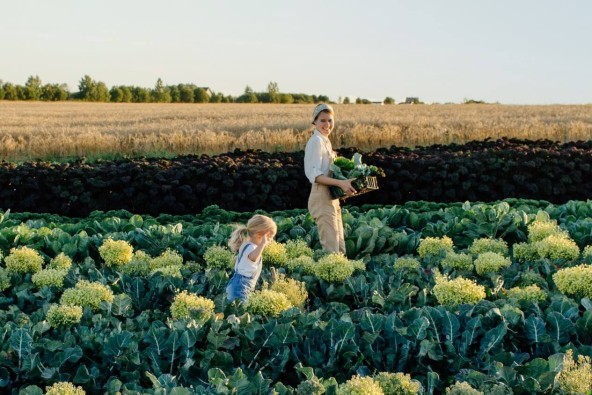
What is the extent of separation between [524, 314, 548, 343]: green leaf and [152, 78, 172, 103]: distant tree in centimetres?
6445

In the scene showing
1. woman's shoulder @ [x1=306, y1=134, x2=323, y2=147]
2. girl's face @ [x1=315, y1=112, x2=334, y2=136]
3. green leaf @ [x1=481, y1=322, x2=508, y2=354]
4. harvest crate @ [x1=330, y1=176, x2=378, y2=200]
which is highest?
girl's face @ [x1=315, y1=112, x2=334, y2=136]

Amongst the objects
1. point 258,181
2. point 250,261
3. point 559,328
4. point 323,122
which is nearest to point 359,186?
point 323,122

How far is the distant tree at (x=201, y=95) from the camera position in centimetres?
6900

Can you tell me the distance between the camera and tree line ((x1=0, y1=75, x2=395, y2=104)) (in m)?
63.9

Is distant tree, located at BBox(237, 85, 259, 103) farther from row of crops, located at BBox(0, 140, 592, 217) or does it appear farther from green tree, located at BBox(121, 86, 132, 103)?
row of crops, located at BBox(0, 140, 592, 217)

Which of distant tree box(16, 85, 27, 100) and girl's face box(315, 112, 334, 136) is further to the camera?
distant tree box(16, 85, 27, 100)

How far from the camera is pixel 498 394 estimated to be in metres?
3.26

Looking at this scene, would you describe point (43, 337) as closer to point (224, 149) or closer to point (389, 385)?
point (389, 385)

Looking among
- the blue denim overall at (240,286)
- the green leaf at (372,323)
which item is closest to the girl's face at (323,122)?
the blue denim overall at (240,286)

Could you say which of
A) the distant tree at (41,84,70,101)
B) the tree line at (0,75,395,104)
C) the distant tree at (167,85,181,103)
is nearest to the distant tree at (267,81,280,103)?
the tree line at (0,75,395,104)

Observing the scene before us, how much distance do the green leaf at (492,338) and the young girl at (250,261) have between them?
1.84 m

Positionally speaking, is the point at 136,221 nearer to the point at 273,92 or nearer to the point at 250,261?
the point at 250,261

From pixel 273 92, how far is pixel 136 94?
12804 mm

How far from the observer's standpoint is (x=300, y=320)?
14.3 feet
